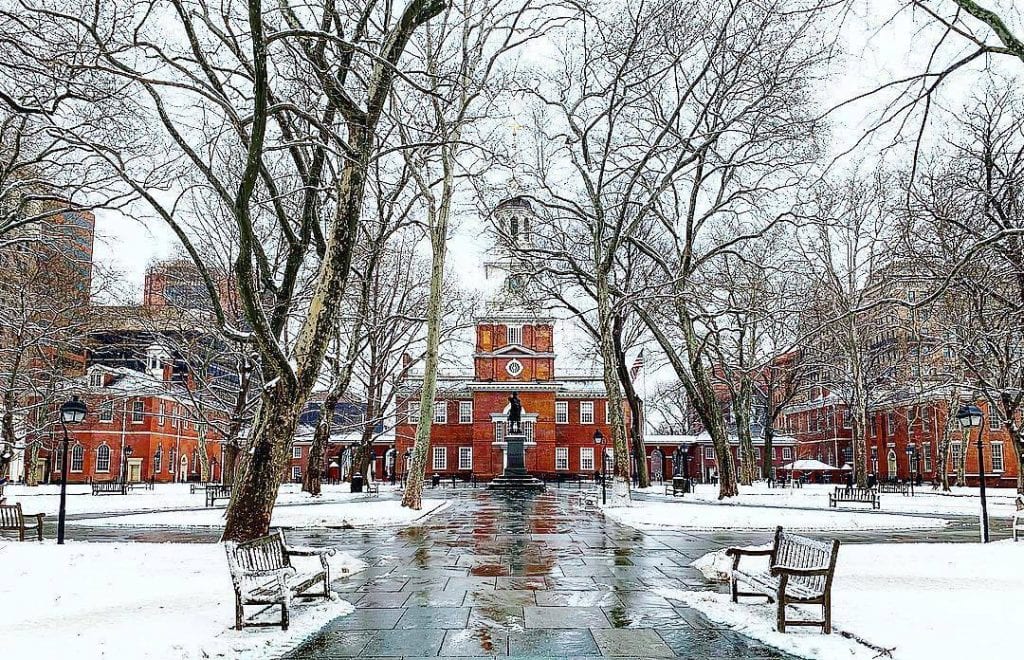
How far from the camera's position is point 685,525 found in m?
19.8

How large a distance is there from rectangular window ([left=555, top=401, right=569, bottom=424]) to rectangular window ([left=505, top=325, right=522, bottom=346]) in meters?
5.94

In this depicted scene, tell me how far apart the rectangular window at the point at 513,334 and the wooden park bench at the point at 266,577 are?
57.6m

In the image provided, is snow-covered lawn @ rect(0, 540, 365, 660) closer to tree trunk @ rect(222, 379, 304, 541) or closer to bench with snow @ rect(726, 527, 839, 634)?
tree trunk @ rect(222, 379, 304, 541)

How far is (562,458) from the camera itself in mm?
68250

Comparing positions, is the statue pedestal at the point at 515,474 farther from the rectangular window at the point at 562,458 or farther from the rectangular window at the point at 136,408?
the rectangular window at the point at 136,408

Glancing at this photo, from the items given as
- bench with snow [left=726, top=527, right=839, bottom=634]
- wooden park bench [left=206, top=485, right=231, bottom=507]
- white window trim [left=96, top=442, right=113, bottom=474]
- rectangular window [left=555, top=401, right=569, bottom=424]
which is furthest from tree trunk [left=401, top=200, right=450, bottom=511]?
white window trim [left=96, top=442, right=113, bottom=474]

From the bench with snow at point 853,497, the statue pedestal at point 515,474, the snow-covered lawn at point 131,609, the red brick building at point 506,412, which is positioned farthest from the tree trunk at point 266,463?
the red brick building at point 506,412

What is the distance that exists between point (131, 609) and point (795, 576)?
21.5 ft

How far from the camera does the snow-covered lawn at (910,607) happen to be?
7.11m

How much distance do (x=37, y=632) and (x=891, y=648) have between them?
7196 mm

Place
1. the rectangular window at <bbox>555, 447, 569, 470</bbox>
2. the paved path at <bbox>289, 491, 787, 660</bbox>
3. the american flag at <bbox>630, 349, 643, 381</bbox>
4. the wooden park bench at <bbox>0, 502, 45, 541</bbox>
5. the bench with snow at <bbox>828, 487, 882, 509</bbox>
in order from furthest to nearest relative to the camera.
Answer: the rectangular window at <bbox>555, 447, 569, 470</bbox> < the american flag at <bbox>630, 349, 643, 381</bbox> < the bench with snow at <bbox>828, 487, 882, 509</bbox> < the wooden park bench at <bbox>0, 502, 45, 541</bbox> < the paved path at <bbox>289, 491, 787, 660</bbox>

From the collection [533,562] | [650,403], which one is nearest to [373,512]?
[533,562]

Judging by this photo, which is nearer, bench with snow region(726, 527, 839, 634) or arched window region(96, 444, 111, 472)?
bench with snow region(726, 527, 839, 634)

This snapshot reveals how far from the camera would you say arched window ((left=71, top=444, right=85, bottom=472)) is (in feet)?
203
